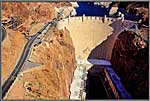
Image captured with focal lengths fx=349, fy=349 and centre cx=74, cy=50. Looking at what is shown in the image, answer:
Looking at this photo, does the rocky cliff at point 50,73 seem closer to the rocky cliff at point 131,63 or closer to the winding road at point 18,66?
the winding road at point 18,66

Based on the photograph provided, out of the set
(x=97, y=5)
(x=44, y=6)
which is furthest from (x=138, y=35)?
(x=97, y=5)

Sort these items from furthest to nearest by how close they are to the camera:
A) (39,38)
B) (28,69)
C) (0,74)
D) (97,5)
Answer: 1. (97,5)
2. (39,38)
3. (28,69)
4. (0,74)

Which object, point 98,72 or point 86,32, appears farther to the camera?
point 86,32

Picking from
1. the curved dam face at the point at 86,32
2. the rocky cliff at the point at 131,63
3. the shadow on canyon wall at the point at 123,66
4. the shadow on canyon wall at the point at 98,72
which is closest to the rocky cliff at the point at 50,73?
the curved dam face at the point at 86,32

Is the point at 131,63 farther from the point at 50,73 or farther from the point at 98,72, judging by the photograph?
the point at 50,73

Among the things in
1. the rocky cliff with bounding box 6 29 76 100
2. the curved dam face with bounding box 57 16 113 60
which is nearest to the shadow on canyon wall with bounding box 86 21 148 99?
the curved dam face with bounding box 57 16 113 60

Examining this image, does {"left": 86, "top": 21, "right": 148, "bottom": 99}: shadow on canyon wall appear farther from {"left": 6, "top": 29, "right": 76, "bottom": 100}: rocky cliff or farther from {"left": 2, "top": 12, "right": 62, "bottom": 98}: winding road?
{"left": 2, "top": 12, "right": 62, "bottom": 98}: winding road

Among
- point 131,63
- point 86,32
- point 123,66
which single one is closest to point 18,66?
point 131,63

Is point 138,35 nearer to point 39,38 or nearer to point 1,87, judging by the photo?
point 39,38

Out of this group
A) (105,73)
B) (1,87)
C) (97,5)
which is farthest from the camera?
(97,5)
